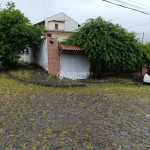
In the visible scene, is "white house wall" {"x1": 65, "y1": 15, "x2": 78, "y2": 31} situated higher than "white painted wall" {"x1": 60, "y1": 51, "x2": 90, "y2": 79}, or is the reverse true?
Answer: "white house wall" {"x1": 65, "y1": 15, "x2": 78, "y2": 31}

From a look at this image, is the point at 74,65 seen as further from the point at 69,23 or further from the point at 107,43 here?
the point at 69,23

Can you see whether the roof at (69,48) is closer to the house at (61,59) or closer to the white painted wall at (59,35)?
the house at (61,59)

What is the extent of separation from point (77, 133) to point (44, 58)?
10.0 m

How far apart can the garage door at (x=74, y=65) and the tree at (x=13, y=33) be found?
9.52 ft

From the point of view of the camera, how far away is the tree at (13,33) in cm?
1283

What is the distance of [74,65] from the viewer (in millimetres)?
13500

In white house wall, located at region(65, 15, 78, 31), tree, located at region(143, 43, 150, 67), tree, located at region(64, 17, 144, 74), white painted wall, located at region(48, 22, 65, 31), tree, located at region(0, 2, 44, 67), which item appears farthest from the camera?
white house wall, located at region(65, 15, 78, 31)

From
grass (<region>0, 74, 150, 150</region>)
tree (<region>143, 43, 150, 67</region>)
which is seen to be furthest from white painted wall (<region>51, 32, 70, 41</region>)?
grass (<region>0, 74, 150, 150</region>)

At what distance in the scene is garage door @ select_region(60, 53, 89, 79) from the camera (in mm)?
13055

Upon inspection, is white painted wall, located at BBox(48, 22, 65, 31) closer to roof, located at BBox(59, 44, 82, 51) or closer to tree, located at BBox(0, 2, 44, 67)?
tree, located at BBox(0, 2, 44, 67)

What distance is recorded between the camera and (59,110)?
5.79 metres

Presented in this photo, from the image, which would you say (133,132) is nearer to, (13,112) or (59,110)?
(59,110)

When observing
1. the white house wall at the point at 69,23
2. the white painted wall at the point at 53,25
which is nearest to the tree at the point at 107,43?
the white painted wall at the point at 53,25

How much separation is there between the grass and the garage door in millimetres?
5823
